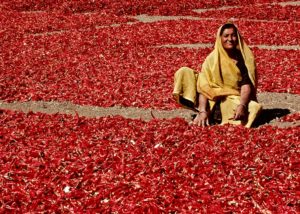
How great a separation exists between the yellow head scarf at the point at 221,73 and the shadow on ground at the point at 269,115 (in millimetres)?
741

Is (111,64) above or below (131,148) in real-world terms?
below

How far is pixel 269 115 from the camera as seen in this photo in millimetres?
9867

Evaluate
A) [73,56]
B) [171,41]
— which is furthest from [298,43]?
[73,56]

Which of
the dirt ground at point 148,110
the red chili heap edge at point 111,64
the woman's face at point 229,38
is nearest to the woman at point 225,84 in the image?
the woman's face at point 229,38

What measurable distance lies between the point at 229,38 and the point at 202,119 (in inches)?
58.5

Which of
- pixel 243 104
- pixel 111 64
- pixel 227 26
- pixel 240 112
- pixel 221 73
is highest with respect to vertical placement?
pixel 227 26

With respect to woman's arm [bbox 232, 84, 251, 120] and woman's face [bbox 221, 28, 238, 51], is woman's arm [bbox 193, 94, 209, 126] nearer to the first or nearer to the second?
woman's arm [bbox 232, 84, 251, 120]

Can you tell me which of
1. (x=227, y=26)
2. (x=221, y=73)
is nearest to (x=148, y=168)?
(x=221, y=73)

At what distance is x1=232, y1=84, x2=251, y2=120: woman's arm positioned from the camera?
28.7 feet

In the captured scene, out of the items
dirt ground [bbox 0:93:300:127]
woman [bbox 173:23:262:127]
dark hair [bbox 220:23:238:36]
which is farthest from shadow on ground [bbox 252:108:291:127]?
dark hair [bbox 220:23:238:36]

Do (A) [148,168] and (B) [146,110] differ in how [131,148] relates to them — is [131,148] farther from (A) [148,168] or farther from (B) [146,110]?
(B) [146,110]

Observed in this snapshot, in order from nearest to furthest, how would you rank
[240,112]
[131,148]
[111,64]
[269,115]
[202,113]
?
[131,148] → [240,112] → [202,113] → [269,115] → [111,64]

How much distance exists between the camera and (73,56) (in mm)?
15719

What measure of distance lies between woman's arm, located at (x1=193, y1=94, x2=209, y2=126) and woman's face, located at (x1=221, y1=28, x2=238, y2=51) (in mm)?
1056
